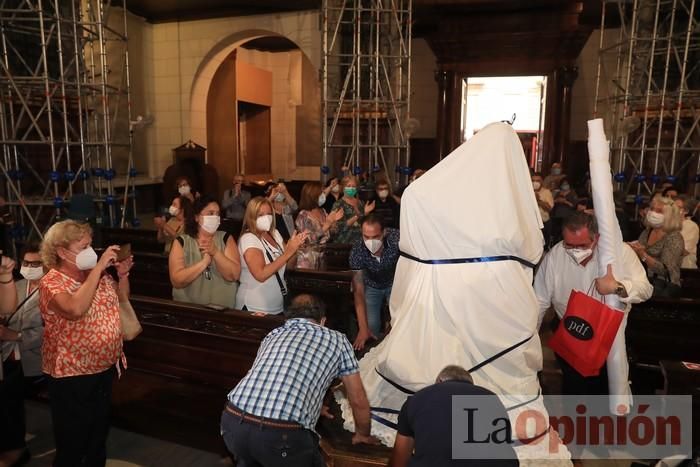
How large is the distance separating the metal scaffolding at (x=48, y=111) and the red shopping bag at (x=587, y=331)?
22.6 feet

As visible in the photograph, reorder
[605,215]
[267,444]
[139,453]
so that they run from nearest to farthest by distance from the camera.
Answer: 1. [267,444]
2. [605,215]
3. [139,453]

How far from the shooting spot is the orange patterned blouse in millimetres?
2762

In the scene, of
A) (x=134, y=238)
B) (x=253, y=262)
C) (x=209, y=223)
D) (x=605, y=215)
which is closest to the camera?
(x=605, y=215)

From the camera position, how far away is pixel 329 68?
36.6 ft

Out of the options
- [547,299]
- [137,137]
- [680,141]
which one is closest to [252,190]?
[137,137]

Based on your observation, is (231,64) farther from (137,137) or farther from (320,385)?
(320,385)

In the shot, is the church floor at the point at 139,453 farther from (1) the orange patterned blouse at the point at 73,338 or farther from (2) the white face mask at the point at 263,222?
(2) the white face mask at the point at 263,222

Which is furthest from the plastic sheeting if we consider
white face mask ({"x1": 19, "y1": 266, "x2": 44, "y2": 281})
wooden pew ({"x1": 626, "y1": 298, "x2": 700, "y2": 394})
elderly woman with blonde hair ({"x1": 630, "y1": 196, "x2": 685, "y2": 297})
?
white face mask ({"x1": 19, "y1": 266, "x2": 44, "y2": 281})

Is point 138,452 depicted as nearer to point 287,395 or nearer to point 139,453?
point 139,453

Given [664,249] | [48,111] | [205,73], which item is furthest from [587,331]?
[205,73]

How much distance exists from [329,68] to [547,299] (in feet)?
28.7

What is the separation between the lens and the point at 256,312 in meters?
3.71

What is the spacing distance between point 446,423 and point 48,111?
862cm

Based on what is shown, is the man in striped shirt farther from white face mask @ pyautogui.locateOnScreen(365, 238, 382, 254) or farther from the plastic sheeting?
white face mask @ pyautogui.locateOnScreen(365, 238, 382, 254)
